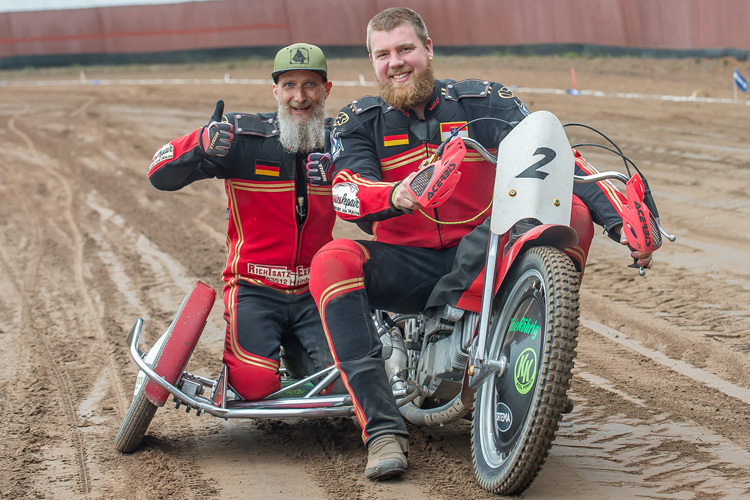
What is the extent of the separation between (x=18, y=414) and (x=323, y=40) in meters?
15.9

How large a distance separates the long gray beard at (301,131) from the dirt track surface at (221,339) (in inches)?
53.4

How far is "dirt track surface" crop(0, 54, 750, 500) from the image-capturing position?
3578 mm

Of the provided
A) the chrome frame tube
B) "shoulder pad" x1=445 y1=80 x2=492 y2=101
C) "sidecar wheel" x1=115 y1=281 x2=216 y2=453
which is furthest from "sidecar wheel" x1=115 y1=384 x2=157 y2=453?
"shoulder pad" x1=445 y1=80 x2=492 y2=101

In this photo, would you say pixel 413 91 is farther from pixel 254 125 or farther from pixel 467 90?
pixel 254 125

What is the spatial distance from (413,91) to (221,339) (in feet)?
8.53

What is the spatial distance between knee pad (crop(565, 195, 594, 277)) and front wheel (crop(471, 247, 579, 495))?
0.91 feet

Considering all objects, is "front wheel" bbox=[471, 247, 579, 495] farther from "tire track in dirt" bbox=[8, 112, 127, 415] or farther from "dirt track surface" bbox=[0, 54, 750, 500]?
"tire track in dirt" bbox=[8, 112, 127, 415]

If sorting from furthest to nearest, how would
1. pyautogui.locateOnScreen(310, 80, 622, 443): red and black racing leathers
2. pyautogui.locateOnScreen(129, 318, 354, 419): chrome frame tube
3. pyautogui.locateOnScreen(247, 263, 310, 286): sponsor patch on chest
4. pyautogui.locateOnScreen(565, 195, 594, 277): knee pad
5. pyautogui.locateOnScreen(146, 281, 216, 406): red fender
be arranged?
pyautogui.locateOnScreen(247, 263, 310, 286): sponsor patch on chest < pyautogui.locateOnScreen(146, 281, 216, 406): red fender < pyautogui.locateOnScreen(129, 318, 354, 419): chrome frame tube < pyautogui.locateOnScreen(310, 80, 622, 443): red and black racing leathers < pyautogui.locateOnScreen(565, 195, 594, 277): knee pad

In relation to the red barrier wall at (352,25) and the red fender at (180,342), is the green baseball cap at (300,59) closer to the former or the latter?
the red fender at (180,342)

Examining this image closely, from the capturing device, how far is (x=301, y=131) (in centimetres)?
451

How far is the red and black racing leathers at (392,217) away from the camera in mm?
3566

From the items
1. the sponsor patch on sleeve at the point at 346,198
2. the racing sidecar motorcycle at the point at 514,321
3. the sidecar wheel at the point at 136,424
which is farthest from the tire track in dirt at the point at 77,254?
the sponsor patch on sleeve at the point at 346,198

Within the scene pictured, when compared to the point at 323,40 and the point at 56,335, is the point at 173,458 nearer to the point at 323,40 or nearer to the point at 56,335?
the point at 56,335

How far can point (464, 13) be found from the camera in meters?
18.3
